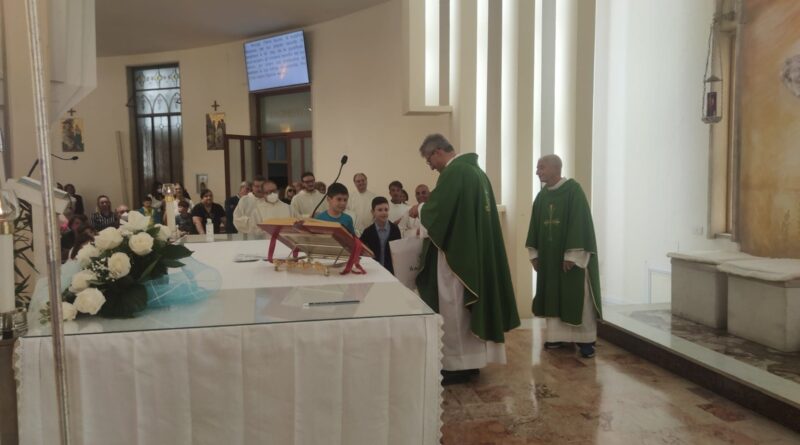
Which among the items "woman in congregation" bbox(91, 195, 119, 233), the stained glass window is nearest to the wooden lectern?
"woman in congregation" bbox(91, 195, 119, 233)

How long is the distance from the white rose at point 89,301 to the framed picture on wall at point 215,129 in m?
10.3

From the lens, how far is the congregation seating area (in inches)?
155

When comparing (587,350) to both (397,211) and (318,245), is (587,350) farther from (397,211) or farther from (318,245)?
(397,211)

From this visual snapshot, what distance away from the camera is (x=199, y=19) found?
972 centimetres

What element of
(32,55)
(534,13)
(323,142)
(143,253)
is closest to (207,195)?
(323,142)

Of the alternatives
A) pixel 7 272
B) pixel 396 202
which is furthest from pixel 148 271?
pixel 396 202

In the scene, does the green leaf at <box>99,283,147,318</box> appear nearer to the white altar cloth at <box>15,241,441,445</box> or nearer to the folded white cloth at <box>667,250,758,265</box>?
the white altar cloth at <box>15,241,441,445</box>

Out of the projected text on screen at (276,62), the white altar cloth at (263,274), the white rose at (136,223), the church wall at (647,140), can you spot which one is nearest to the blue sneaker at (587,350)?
the church wall at (647,140)

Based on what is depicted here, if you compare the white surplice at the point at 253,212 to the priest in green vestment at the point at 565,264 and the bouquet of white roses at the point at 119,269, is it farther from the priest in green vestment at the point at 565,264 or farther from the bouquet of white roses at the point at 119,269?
the bouquet of white roses at the point at 119,269

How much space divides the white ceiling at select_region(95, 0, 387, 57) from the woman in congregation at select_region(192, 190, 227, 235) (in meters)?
3.14

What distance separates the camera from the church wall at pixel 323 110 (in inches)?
344

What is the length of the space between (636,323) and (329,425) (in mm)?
3757

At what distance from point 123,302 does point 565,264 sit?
3.43m

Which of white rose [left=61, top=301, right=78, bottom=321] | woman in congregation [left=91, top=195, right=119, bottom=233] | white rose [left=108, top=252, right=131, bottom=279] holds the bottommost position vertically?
woman in congregation [left=91, top=195, right=119, bottom=233]
